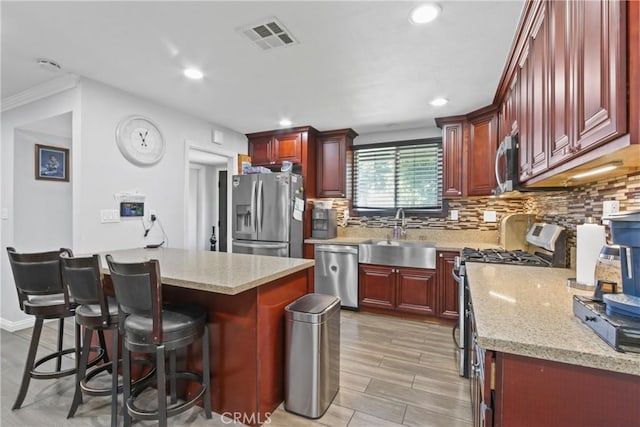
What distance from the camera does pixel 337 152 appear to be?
13.8 ft

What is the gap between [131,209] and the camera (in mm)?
2973

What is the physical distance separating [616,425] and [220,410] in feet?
6.05

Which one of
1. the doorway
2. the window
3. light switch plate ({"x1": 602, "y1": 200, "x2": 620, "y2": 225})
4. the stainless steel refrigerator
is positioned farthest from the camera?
the doorway

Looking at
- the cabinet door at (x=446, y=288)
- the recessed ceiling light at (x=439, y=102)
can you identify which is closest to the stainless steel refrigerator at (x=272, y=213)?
the cabinet door at (x=446, y=288)

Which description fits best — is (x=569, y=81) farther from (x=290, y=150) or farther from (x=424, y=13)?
(x=290, y=150)

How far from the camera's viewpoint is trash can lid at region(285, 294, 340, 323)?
5.79ft

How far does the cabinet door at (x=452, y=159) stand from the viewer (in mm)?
3516

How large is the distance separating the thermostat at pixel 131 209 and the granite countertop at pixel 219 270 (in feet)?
1.93

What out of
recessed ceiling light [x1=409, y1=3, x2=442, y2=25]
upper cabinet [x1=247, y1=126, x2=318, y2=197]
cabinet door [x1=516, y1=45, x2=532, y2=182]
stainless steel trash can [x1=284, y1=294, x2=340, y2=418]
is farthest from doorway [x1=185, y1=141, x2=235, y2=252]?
cabinet door [x1=516, y1=45, x2=532, y2=182]

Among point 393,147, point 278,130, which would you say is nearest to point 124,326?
point 278,130

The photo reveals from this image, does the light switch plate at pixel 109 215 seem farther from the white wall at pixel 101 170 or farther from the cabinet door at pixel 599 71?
the cabinet door at pixel 599 71

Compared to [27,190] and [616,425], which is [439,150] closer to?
[616,425]

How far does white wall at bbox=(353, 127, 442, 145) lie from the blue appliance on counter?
3.25 meters

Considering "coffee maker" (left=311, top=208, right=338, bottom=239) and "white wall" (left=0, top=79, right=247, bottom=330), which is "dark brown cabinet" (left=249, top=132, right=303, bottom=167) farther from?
"white wall" (left=0, top=79, right=247, bottom=330)
